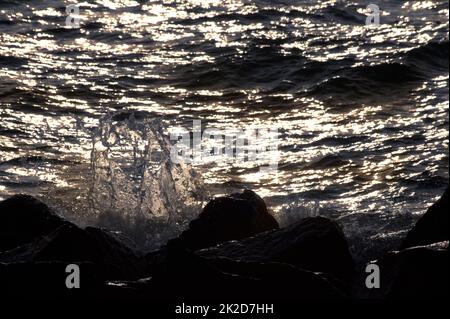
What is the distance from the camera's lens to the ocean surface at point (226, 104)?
10.9 meters

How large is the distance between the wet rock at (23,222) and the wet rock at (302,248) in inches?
59.3

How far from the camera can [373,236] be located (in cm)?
948

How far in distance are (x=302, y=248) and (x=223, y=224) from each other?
1.06 meters

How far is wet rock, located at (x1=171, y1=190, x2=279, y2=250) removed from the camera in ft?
28.7

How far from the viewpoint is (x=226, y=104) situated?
1477 centimetres

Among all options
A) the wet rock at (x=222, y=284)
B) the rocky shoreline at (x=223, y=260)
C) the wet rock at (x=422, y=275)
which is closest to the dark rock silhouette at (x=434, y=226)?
the rocky shoreline at (x=223, y=260)

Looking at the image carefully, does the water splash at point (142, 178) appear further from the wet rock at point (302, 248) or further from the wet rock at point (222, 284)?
the wet rock at point (222, 284)

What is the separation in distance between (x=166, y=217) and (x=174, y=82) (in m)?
5.57

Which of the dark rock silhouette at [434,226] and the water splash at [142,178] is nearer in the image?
the dark rock silhouette at [434,226]

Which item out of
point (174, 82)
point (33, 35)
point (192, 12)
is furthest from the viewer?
point (192, 12)

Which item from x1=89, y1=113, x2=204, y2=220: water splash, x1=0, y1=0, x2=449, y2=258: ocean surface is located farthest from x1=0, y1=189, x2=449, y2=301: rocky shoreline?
x1=89, y1=113, x2=204, y2=220: water splash

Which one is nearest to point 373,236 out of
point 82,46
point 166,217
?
point 166,217

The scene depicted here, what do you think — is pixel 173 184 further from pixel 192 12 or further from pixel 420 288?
pixel 192 12

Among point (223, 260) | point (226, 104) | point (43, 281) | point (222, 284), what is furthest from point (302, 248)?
point (226, 104)
